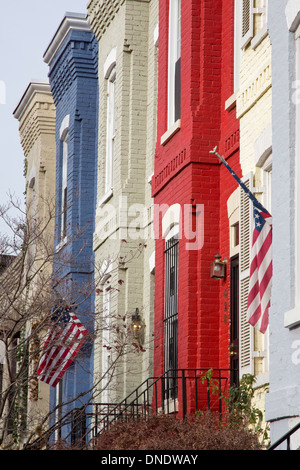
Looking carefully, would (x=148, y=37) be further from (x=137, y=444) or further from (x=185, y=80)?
(x=137, y=444)

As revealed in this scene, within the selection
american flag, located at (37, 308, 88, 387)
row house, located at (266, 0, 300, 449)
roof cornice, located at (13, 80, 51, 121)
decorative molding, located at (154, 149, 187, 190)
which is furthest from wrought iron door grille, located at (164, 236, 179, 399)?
roof cornice, located at (13, 80, 51, 121)

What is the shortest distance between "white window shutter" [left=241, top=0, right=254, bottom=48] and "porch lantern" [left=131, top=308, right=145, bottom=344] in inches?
228

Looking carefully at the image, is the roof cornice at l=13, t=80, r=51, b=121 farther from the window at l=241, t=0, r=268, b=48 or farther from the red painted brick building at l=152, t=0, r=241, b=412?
the window at l=241, t=0, r=268, b=48

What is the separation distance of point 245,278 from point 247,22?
132 inches

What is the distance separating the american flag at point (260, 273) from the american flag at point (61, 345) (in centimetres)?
532

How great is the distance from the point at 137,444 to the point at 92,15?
1184cm

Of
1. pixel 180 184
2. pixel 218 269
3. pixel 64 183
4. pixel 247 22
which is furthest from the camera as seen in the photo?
pixel 64 183

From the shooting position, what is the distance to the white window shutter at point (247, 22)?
12.9 metres

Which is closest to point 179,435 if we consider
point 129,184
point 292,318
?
point 292,318

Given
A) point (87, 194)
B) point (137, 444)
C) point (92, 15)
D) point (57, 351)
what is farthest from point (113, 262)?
point (137, 444)

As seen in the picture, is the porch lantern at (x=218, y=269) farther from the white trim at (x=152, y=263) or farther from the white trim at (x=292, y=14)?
the white trim at (x=292, y=14)

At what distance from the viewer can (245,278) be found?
42.2 feet

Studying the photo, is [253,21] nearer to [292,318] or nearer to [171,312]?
[171,312]

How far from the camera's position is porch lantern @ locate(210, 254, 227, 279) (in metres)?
14.0
